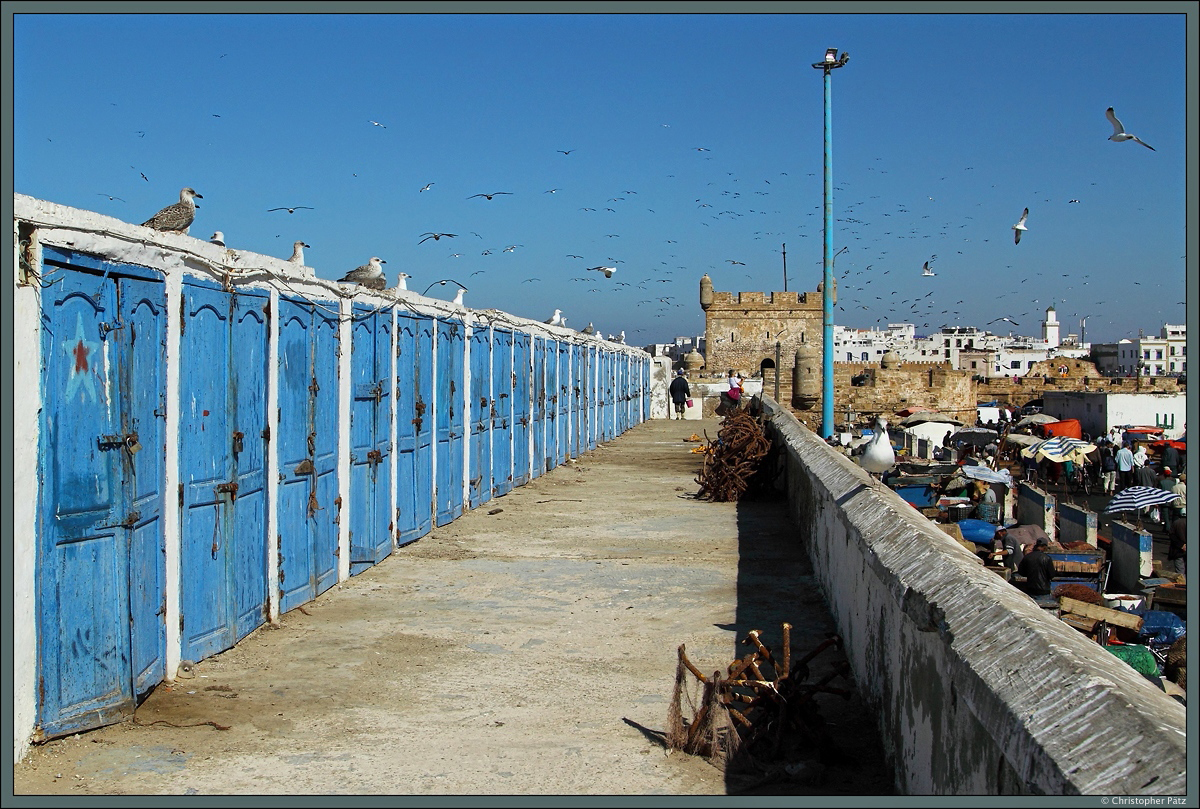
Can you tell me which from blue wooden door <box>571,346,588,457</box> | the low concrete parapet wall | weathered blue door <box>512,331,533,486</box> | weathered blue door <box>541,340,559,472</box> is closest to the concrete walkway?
the low concrete parapet wall

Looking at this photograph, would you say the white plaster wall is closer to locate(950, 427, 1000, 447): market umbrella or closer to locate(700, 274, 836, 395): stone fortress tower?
locate(950, 427, 1000, 447): market umbrella

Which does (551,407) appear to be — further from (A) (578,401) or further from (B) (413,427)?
(B) (413,427)

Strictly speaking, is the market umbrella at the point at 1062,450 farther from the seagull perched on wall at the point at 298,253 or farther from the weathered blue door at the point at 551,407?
the seagull perched on wall at the point at 298,253

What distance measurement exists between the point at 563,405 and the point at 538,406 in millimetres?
2539

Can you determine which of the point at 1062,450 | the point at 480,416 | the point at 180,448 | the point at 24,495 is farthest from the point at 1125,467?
the point at 24,495

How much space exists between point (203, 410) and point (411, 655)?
6.74ft

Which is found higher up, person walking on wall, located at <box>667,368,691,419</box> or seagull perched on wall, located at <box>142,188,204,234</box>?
seagull perched on wall, located at <box>142,188,204,234</box>

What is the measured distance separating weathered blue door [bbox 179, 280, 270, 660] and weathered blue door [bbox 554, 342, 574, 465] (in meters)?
12.4

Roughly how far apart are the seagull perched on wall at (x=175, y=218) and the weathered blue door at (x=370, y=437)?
6.18 ft

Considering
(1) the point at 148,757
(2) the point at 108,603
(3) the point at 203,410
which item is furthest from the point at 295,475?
(1) the point at 148,757

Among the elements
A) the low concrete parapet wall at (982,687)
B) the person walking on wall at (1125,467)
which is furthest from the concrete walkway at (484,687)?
the person walking on wall at (1125,467)

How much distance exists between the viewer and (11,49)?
15.0 ft

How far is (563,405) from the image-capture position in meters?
20.5

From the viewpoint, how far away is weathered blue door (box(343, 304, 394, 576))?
30.5ft
